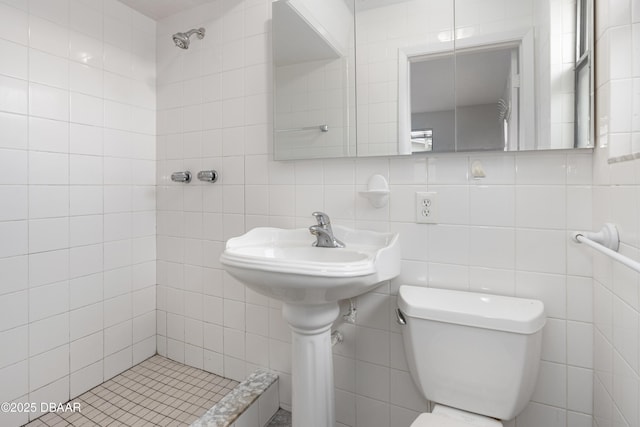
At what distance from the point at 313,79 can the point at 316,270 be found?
36.4 inches

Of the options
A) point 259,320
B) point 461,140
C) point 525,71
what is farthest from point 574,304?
point 259,320

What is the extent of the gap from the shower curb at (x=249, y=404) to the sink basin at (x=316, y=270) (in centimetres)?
62

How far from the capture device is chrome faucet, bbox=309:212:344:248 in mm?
1280

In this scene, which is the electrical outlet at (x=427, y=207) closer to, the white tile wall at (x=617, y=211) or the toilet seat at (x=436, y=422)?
the white tile wall at (x=617, y=211)

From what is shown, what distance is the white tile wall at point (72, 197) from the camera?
136cm

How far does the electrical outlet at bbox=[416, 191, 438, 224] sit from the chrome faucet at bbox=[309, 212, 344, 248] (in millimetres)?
333

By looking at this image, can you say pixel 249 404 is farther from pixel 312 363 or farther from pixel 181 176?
pixel 181 176

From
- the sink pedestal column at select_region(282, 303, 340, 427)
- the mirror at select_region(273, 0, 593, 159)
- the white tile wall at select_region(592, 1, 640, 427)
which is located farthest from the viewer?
the sink pedestal column at select_region(282, 303, 340, 427)

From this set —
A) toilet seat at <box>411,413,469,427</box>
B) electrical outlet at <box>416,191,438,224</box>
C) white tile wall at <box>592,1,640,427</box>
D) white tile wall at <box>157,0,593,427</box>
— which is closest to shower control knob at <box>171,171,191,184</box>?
white tile wall at <box>157,0,593,427</box>

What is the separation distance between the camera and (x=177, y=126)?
6.08 feet

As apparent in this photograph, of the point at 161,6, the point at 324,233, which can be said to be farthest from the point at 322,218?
the point at 161,6

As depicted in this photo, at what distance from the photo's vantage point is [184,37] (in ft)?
5.51

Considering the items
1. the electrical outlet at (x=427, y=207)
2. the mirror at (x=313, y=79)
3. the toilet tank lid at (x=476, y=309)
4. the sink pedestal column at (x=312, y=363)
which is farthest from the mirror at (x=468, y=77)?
the sink pedestal column at (x=312, y=363)

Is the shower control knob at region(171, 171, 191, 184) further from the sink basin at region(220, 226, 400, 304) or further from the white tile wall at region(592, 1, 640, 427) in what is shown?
the white tile wall at region(592, 1, 640, 427)
